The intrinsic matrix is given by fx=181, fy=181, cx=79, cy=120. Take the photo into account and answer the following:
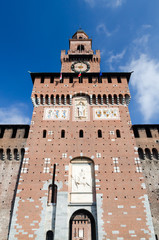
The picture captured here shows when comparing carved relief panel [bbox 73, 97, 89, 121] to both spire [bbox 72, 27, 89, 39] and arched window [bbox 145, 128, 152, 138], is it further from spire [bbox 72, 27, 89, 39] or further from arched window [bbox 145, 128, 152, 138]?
spire [bbox 72, 27, 89, 39]

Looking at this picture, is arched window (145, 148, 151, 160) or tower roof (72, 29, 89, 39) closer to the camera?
arched window (145, 148, 151, 160)

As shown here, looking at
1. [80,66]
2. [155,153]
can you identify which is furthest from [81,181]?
[80,66]

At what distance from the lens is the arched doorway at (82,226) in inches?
510

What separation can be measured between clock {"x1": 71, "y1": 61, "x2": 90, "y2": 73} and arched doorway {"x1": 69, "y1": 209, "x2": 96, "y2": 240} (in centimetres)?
1615

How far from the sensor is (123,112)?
61.0ft

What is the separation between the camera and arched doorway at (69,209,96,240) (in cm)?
1296

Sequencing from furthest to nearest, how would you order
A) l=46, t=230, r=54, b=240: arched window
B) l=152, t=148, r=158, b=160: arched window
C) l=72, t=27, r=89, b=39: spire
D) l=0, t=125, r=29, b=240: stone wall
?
l=72, t=27, r=89, b=39: spire
l=152, t=148, r=158, b=160: arched window
l=0, t=125, r=29, b=240: stone wall
l=46, t=230, r=54, b=240: arched window

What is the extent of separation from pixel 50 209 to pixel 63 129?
697 cm

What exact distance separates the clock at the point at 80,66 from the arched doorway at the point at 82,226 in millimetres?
16154

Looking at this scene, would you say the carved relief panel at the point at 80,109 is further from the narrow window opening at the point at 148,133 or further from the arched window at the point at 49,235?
the arched window at the point at 49,235

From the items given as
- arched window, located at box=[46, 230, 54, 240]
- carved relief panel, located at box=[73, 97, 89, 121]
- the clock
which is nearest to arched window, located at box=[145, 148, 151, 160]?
carved relief panel, located at box=[73, 97, 89, 121]

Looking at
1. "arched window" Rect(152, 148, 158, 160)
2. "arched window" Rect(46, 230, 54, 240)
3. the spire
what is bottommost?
"arched window" Rect(46, 230, 54, 240)

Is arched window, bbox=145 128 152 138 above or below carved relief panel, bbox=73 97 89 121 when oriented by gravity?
below

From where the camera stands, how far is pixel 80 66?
23.4m
